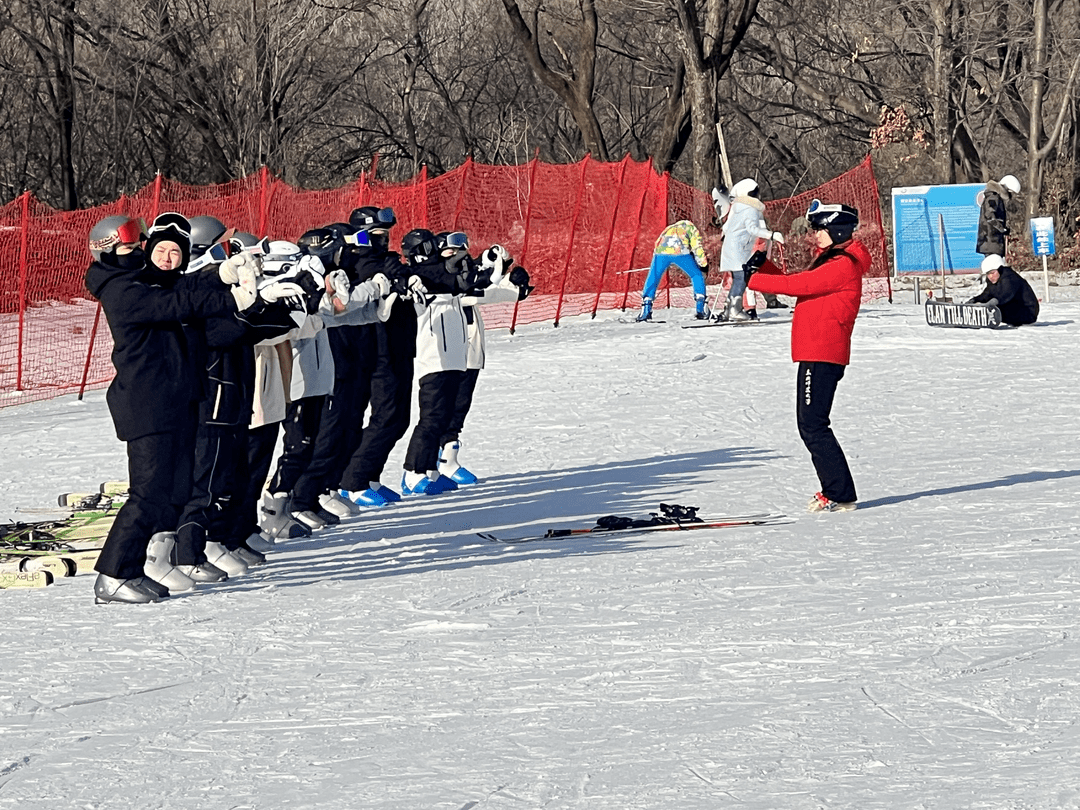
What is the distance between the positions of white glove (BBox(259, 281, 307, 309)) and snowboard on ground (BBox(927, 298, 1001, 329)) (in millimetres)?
13623

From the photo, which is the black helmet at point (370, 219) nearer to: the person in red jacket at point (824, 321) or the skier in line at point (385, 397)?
the skier in line at point (385, 397)

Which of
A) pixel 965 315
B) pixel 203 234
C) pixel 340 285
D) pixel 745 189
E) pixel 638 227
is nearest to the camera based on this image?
pixel 203 234

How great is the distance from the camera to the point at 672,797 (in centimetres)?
473

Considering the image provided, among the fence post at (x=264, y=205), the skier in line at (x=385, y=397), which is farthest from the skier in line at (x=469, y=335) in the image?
the fence post at (x=264, y=205)

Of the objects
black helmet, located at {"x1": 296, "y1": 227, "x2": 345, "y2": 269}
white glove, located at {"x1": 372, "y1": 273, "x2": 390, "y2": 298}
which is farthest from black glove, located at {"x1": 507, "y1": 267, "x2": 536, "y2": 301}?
black helmet, located at {"x1": 296, "y1": 227, "x2": 345, "y2": 269}

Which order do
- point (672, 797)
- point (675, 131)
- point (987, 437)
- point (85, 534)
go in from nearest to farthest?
point (672, 797), point (85, 534), point (987, 437), point (675, 131)

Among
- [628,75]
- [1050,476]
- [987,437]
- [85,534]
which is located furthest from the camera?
[628,75]

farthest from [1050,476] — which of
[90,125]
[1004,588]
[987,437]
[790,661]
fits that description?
[90,125]

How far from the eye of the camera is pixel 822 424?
9719 mm

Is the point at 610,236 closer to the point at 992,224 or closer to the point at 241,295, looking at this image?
the point at 992,224

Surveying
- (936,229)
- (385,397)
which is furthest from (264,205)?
(936,229)

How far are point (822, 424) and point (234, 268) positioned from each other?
12.5ft

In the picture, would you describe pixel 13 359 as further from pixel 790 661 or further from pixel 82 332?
pixel 790 661

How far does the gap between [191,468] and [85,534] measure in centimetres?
202
